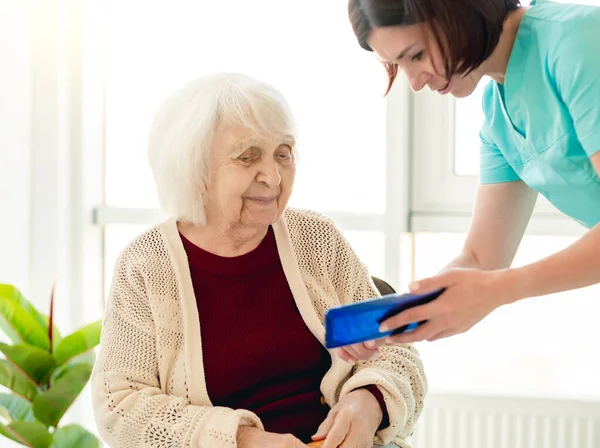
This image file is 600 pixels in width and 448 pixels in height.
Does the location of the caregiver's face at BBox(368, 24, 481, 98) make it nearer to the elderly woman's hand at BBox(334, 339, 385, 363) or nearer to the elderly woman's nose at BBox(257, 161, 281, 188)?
the elderly woman's nose at BBox(257, 161, 281, 188)

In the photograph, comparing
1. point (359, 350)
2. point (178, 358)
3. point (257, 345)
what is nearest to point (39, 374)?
point (178, 358)

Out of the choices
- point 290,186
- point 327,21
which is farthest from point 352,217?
point 290,186

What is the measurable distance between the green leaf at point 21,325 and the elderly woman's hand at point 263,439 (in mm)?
832

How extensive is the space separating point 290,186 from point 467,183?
104 centimetres

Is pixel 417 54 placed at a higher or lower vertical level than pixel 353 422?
higher

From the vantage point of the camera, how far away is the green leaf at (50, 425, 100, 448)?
221cm

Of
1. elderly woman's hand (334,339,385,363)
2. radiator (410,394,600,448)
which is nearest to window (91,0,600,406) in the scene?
radiator (410,394,600,448)

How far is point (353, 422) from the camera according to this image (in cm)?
168

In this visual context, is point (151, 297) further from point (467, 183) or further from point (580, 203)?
point (467, 183)

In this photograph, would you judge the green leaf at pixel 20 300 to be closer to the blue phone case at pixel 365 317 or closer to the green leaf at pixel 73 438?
the green leaf at pixel 73 438

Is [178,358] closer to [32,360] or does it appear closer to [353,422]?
[353,422]

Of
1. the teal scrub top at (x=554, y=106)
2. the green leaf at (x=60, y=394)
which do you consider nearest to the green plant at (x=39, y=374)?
the green leaf at (x=60, y=394)

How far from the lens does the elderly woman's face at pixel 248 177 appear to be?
68.2 inches

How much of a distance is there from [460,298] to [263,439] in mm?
515
